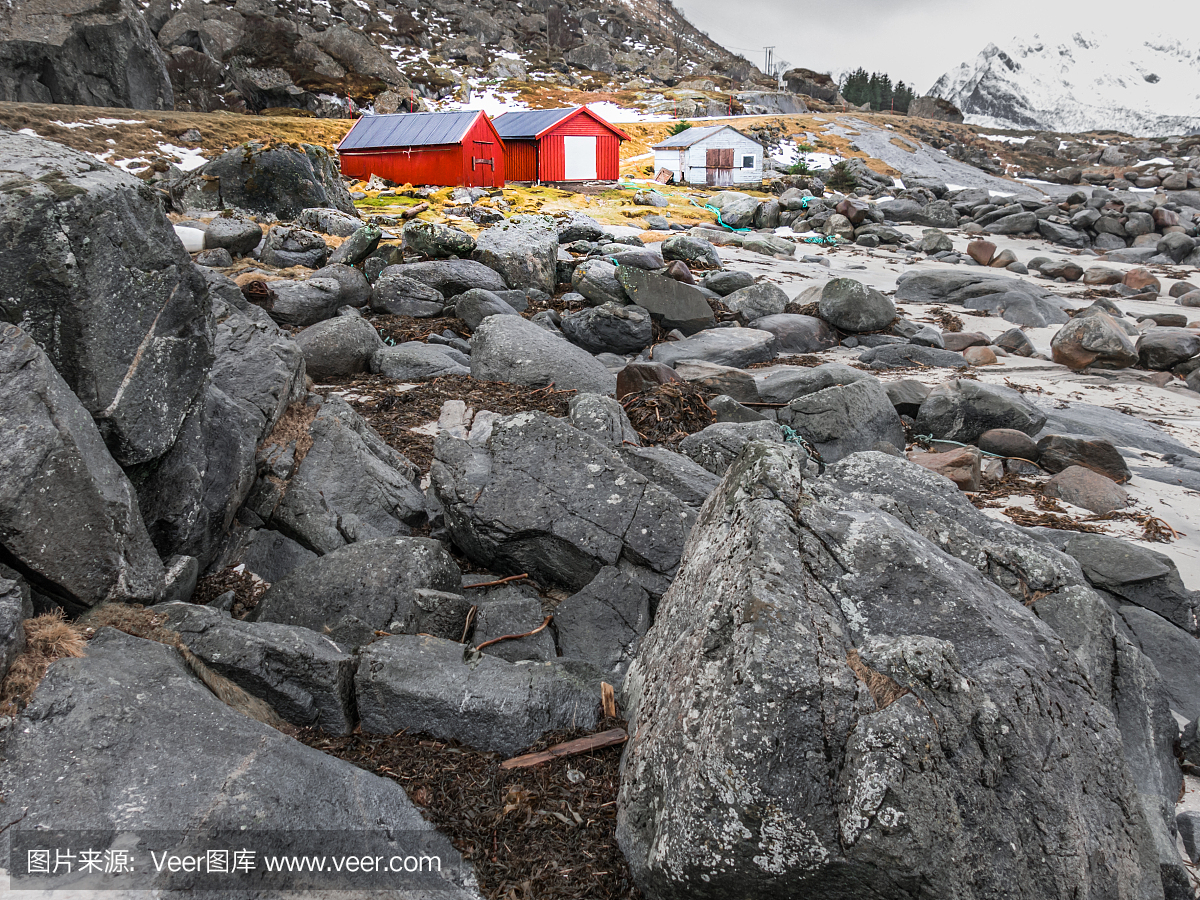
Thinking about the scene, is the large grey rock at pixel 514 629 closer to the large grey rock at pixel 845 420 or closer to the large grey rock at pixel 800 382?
the large grey rock at pixel 845 420

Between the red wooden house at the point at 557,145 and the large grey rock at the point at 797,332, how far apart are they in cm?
2104

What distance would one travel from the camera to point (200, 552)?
13.6 feet

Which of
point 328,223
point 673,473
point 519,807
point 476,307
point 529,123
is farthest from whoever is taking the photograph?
point 529,123

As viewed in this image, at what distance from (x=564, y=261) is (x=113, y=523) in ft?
37.3

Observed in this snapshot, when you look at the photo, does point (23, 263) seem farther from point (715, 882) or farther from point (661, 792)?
point (715, 882)

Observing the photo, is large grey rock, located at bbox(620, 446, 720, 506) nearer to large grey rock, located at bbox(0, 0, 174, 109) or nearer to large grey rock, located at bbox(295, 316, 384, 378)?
large grey rock, located at bbox(295, 316, 384, 378)

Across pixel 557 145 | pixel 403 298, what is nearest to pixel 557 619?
pixel 403 298

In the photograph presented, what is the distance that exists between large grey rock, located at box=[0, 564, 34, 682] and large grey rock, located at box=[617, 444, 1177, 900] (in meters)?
1.97

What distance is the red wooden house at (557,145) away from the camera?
97.6 feet

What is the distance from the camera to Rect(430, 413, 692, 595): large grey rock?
13.8ft

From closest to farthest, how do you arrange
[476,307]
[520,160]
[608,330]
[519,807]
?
1. [519,807]
2. [476,307]
3. [608,330]
4. [520,160]

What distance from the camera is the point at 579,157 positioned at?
3088 cm

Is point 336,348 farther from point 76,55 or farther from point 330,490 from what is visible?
point 76,55

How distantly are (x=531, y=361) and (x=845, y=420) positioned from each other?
3084 millimetres
